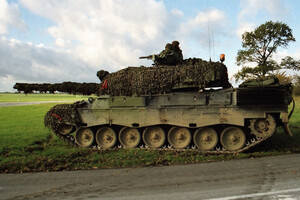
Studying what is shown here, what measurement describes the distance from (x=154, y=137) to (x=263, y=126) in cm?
416

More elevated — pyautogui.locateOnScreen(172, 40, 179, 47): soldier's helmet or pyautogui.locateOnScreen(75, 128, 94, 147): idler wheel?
pyautogui.locateOnScreen(172, 40, 179, 47): soldier's helmet

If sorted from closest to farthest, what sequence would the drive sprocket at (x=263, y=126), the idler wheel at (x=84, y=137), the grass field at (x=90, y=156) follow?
the grass field at (x=90, y=156), the drive sprocket at (x=263, y=126), the idler wheel at (x=84, y=137)

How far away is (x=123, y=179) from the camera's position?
6812 mm

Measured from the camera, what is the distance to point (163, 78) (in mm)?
10539

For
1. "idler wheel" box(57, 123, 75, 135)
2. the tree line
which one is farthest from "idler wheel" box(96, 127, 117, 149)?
the tree line

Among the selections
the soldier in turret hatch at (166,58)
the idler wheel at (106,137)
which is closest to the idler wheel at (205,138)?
the soldier in turret hatch at (166,58)

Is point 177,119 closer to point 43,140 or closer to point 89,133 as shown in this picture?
point 89,133

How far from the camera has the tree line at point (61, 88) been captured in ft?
38.6

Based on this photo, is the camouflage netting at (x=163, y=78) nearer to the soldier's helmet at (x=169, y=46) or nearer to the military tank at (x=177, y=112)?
the military tank at (x=177, y=112)

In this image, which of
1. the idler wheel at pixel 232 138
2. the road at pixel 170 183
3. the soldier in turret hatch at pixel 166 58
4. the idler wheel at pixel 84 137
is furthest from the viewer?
the idler wheel at pixel 84 137

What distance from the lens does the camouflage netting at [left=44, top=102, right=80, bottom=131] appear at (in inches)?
450

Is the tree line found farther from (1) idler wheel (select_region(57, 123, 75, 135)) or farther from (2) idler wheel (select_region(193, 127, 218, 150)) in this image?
(2) idler wheel (select_region(193, 127, 218, 150))

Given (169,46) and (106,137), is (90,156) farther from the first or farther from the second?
(169,46)

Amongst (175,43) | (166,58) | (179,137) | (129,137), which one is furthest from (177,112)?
(175,43)
